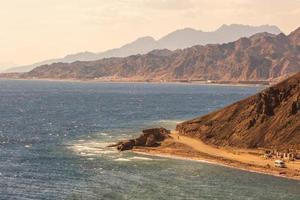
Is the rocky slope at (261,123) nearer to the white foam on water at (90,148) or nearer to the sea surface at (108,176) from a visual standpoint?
the sea surface at (108,176)

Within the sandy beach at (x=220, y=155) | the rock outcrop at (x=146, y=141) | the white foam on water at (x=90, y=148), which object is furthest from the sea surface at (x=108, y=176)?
the sandy beach at (x=220, y=155)

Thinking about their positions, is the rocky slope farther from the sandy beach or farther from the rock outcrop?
the rock outcrop

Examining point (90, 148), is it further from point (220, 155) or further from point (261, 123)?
point (261, 123)

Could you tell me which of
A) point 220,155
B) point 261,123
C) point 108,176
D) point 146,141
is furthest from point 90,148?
point 261,123

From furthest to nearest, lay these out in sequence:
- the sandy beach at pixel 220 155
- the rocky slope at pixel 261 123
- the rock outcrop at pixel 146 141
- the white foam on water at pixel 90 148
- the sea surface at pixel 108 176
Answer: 1. the rock outcrop at pixel 146 141
2. the rocky slope at pixel 261 123
3. the white foam on water at pixel 90 148
4. the sandy beach at pixel 220 155
5. the sea surface at pixel 108 176

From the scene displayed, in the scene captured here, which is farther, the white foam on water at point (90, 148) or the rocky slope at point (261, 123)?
the rocky slope at point (261, 123)
